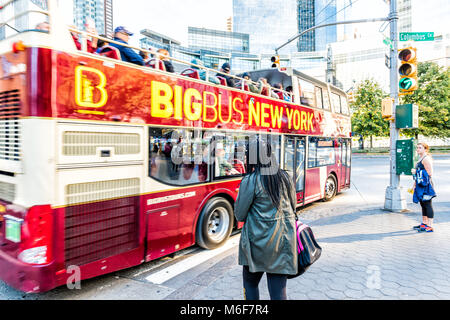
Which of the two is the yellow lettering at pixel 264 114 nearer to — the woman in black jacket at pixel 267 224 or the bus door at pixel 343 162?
the woman in black jacket at pixel 267 224

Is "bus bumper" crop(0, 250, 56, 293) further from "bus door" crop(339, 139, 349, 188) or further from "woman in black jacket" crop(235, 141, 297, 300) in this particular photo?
"bus door" crop(339, 139, 349, 188)

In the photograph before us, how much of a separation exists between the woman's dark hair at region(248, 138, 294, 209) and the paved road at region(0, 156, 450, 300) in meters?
1.62

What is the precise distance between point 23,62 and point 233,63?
8940 cm

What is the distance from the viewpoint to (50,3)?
3.14m

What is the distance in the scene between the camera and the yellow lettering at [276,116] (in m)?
6.68

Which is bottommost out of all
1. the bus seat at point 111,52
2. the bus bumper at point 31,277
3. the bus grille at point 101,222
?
the bus bumper at point 31,277

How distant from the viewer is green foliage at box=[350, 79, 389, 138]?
36.8m

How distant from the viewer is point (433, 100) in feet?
113

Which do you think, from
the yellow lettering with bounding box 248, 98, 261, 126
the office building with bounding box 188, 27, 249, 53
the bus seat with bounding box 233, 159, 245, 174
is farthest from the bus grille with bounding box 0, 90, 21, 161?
the office building with bounding box 188, 27, 249, 53

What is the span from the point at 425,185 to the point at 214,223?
13.7 ft

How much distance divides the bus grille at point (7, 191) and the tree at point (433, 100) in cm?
3907

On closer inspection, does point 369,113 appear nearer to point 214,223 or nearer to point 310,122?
point 310,122

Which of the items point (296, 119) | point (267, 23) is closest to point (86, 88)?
point (296, 119)

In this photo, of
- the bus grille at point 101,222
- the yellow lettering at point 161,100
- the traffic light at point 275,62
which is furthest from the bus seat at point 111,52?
the traffic light at point 275,62
